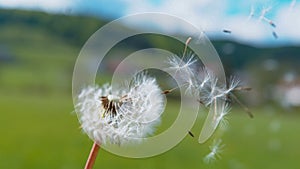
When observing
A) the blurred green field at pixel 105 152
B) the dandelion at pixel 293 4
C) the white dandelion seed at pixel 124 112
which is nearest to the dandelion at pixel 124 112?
the white dandelion seed at pixel 124 112

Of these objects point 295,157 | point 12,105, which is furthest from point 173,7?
point 12,105

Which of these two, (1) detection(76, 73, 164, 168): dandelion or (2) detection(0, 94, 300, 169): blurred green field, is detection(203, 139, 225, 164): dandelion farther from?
(2) detection(0, 94, 300, 169): blurred green field

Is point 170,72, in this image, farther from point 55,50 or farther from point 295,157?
point 55,50

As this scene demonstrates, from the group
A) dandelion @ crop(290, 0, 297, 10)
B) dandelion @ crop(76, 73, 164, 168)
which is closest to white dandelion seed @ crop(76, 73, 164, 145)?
dandelion @ crop(76, 73, 164, 168)

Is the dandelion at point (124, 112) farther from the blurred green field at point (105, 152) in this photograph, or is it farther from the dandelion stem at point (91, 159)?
the blurred green field at point (105, 152)

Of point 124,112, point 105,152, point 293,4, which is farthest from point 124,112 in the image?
point 105,152
